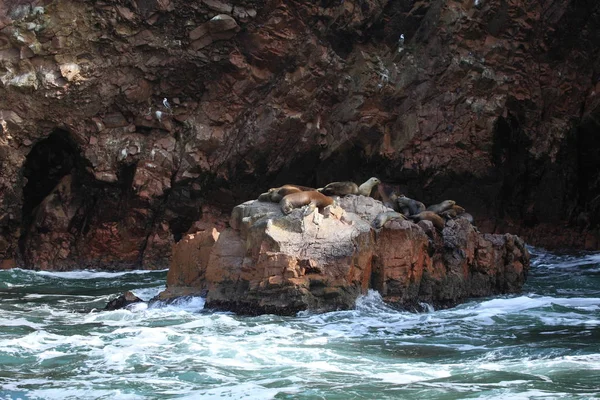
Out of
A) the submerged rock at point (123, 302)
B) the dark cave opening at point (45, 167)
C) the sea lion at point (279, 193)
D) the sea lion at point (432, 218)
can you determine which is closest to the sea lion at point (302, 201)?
the sea lion at point (279, 193)

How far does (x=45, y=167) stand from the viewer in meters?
20.3

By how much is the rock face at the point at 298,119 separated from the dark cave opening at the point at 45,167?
40 mm

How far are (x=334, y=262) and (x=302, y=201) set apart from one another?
1.68 metres

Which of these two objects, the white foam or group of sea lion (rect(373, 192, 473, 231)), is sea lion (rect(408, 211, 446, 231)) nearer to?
group of sea lion (rect(373, 192, 473, 231))

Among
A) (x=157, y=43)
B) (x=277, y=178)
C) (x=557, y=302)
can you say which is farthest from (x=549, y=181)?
(x=157, y=43)

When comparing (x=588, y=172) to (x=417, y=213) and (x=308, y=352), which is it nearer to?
(x=417, y=213)

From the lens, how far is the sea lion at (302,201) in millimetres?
12242

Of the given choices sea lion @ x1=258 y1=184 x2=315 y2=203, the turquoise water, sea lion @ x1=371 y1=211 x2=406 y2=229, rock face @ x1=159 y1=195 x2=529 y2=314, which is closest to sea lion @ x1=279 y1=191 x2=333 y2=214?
rock face @ x1=159 y1=195 x2=529 y2=314

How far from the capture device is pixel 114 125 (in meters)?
20.1

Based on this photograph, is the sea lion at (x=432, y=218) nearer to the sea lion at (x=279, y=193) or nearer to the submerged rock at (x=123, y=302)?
the sea lion at (x=279, y=193)

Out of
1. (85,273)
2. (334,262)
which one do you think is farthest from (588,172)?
(85,273)

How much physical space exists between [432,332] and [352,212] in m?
3.35

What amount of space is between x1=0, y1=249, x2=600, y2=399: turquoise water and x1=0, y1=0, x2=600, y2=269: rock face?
24.2 ft

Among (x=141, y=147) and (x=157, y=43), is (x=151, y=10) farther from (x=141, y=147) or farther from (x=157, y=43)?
(x=141, y=147)
